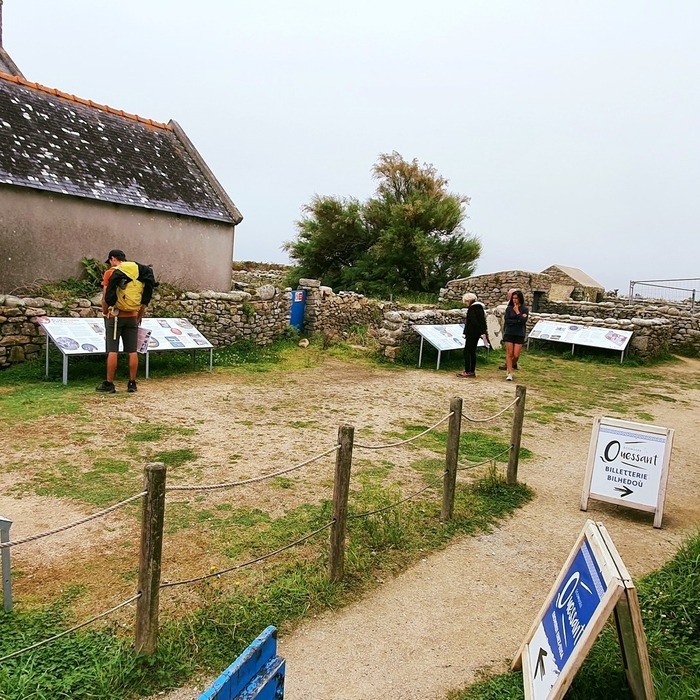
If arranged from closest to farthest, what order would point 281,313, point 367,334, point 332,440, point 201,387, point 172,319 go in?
point 332,440 < point 201,387 < point 172,319 < point 281,313 < point 367,334

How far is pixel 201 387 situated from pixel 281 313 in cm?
524

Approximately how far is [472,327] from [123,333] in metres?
6.43

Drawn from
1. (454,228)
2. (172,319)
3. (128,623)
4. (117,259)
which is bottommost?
(128,623)

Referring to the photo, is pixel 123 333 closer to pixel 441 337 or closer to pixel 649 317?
pixel 441 337

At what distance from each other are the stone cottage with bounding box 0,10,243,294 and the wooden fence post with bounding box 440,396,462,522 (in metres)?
9.69

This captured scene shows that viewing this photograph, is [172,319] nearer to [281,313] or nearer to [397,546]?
[281,313]

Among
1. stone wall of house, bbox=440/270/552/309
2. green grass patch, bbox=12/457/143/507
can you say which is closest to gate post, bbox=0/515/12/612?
green grass patch, bbox=12/457/143/507

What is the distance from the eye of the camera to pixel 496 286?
70.4ft

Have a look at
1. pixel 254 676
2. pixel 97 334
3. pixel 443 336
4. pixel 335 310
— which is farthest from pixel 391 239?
pixel 254 676

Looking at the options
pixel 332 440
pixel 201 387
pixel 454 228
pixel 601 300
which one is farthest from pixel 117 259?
pixel 601 300

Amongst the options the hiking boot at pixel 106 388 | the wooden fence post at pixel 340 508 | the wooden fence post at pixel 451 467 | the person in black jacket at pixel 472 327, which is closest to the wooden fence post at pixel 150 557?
the wooden fence post at pixel 340 508

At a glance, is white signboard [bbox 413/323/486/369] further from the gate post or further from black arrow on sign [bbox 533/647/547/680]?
the gate post

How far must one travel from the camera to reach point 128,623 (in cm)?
306

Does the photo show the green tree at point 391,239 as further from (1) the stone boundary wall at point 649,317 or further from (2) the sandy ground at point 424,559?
(2) the sandy ground at point 424,559
